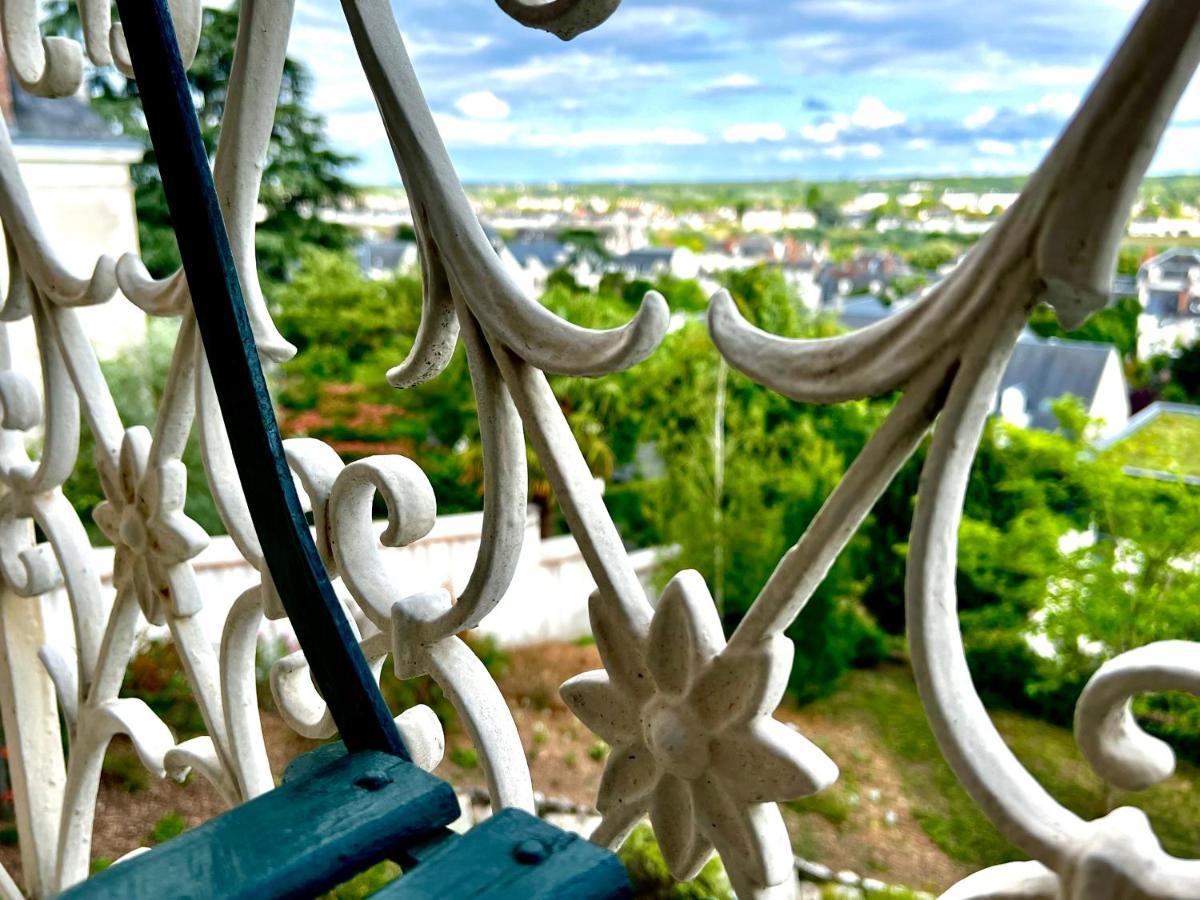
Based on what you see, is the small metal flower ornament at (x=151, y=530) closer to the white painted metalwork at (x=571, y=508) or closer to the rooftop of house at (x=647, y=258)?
the white painted metalwork at (x=571, y=508)

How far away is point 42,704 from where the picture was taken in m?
0.89

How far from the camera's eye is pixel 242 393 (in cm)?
45

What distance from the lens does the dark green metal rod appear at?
1.44 feet

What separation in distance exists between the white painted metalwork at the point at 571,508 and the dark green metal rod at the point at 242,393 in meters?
0.05

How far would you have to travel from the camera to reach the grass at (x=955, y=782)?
616 centimetres

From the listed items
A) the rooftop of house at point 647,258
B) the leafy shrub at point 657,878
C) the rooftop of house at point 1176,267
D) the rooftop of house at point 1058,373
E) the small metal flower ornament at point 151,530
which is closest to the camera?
the small metal flower ornament at point 151,530

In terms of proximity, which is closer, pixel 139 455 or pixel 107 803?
pixel 139 455

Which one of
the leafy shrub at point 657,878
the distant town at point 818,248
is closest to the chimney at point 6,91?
the distant town at point 818,248

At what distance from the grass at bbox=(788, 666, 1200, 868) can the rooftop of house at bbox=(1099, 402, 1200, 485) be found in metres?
2.05

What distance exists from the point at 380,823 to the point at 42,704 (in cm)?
64

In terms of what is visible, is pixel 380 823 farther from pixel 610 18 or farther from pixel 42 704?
pixel 42 704

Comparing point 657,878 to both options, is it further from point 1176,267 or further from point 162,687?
point 1176,267

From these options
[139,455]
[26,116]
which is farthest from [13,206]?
[26,116]

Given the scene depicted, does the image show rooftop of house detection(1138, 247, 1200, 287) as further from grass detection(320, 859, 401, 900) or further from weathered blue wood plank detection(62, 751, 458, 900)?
weathered blue wood plank detection(62, 751, 458, 900)
